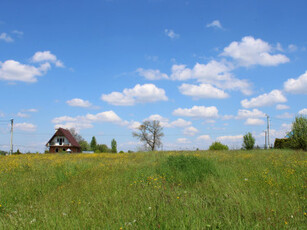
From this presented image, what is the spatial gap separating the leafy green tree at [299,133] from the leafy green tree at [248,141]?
11.6 m

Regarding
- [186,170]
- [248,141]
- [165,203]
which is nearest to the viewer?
[165,203]

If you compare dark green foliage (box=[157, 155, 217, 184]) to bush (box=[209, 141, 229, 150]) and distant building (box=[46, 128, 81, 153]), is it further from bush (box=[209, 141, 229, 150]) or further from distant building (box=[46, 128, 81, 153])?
distant building (box=[46, 128, 81, 153])

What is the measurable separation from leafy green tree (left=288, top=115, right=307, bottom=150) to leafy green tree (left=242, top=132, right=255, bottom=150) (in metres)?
11.6

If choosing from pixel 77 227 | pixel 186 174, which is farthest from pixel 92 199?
pixel 186 174

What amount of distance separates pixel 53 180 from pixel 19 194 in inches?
60.3

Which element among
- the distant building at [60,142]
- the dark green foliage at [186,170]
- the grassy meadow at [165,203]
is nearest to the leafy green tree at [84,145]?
the distant building at [60,142]

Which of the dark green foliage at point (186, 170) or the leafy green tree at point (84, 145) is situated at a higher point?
the dark green foliage at point (186, 170)

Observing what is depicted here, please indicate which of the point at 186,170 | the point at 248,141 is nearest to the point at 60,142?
A: the point at 248,141

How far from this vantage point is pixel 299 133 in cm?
2892

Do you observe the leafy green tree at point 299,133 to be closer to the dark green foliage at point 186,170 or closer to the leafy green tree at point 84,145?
the dark green foliage at point 186,170

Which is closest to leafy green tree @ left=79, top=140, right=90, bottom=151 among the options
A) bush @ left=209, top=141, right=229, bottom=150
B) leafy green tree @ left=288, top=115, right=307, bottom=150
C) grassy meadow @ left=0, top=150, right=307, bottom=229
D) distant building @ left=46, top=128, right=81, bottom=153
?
distant building @ left=46, top=128, right=81, bottom=153

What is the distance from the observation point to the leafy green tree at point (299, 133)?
28.3m

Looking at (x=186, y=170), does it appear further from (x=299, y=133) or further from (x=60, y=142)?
(x=60, y=142)

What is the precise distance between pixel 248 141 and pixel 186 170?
119ft
